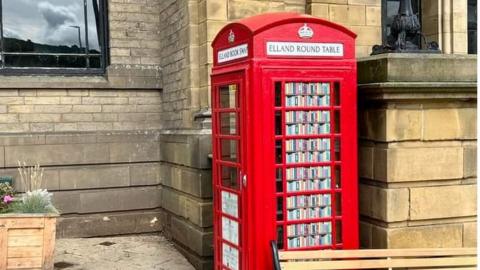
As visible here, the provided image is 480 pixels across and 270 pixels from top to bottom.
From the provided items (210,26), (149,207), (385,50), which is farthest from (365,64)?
(149,207)

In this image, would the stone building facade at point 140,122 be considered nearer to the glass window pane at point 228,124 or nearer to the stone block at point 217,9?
the stone block at point 217,9

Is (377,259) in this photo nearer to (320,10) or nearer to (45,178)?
(320,10)

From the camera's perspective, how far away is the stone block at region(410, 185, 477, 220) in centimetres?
444

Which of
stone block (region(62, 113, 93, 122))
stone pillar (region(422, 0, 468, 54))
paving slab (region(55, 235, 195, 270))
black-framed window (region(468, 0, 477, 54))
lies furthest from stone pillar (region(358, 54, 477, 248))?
black-framed window (region(468, 0, 477, 54))

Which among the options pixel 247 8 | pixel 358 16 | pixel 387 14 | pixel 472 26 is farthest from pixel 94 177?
pixel 472 26

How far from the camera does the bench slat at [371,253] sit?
12.9 feet

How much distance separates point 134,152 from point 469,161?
14.7 ft

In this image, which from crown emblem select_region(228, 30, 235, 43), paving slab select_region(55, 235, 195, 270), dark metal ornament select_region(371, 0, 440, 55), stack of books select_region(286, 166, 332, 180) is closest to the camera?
stack of books select_region(286, 166, 332, 180)

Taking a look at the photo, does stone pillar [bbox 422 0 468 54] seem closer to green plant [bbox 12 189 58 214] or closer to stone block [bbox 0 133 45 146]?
stone block [bbox 0 133 45 146]

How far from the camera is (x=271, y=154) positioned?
13.1 feet

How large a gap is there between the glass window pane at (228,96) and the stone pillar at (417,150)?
1008 millimetres

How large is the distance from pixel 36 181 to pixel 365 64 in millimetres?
4418

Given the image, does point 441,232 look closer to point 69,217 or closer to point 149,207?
point 149,207

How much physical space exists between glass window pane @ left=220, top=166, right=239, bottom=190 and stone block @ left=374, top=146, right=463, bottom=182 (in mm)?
1081
